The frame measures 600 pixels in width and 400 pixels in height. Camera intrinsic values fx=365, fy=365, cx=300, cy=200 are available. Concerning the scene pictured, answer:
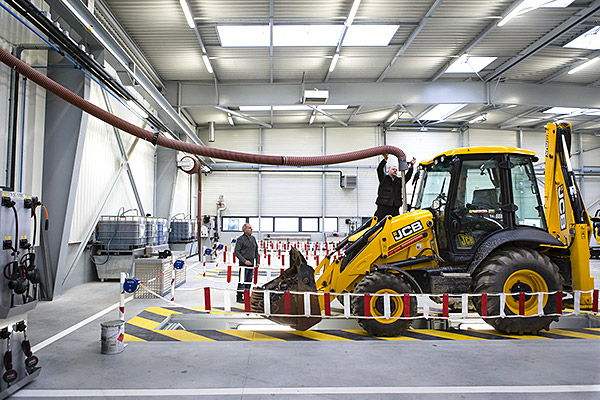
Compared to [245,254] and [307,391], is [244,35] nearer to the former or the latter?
[245,254]

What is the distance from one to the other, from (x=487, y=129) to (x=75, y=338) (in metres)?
22.2

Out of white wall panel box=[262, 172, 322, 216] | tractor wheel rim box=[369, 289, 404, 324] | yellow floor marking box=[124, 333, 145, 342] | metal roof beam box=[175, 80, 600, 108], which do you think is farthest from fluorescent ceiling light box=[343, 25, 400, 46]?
white wall panel box=[262, 172, 322, 216]

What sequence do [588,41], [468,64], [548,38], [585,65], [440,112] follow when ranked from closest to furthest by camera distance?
[548,38]
[588,41]
[585,65]
[468,64]
[440,112]


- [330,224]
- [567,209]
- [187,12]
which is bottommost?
[330,224]

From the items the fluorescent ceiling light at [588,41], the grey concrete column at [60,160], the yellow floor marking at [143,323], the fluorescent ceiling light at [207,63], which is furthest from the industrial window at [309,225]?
the yellow floor marking at [143,323]

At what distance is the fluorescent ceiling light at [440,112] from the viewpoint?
16.5 m

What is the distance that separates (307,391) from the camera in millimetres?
3582

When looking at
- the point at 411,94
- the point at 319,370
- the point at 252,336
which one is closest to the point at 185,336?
the point at 252,336

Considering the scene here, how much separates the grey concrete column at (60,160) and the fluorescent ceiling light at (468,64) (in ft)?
38.3

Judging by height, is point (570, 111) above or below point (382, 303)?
above

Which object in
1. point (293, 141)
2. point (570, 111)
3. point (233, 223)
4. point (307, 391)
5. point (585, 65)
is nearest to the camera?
point (307, 391)

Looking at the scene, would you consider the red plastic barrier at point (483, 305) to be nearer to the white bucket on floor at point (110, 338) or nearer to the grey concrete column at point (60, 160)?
the white bucket on floor at point (110, 338)

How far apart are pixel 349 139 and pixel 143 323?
17.1 m

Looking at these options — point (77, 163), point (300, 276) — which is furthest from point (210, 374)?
point (77, 163)
